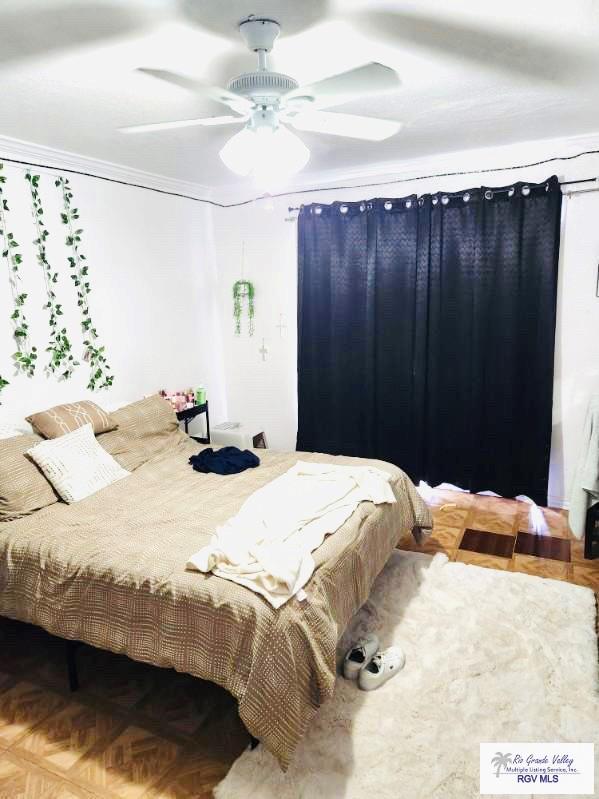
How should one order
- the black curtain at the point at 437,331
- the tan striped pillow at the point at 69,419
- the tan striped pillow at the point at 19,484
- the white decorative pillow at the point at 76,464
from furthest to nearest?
1. the black curtain at the point at 437,331
2. the tan striped pillow at the point at 69,419
3. the white decorative pillow at the point at 76,464
4. the tan striped pillow at the point at 19,484

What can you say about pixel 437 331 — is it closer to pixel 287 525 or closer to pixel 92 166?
pixel 287 525

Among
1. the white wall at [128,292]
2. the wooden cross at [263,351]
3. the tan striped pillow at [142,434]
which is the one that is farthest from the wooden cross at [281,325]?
the tan striped pillow at [142,434]

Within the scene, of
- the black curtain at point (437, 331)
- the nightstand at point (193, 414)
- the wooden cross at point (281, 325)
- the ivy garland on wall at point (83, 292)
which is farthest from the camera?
the wooden cross at point (281, 325)

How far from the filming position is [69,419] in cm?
314

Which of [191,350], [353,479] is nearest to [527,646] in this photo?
[353,479]

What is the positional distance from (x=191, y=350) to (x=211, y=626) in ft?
10.3

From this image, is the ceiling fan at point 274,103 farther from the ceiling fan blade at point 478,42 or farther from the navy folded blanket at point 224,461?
the navy folded blanket at point 224,461

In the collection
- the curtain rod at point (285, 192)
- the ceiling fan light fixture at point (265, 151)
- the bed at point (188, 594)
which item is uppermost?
the curtain rod at point (285, 192)

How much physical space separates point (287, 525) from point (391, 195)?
2.85 metres

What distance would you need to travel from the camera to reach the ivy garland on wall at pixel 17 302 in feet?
10.2

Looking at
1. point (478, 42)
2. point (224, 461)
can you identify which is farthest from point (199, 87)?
point (224, 461)

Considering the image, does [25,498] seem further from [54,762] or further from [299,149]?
[299,149]

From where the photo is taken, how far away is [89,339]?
369 cm

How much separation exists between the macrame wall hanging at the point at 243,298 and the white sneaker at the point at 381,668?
3192 millimetres
